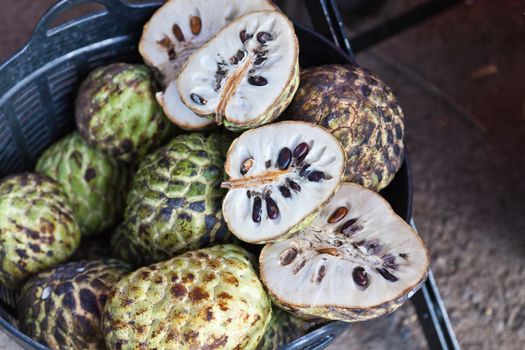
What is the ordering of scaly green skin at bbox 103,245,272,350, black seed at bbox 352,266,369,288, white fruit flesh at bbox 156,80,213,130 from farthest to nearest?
white fruit flesh at bbox 156,80,213,130 < black seed at bbox 352,266,369,288 < scaly green skin at bbox 103,245,272,350

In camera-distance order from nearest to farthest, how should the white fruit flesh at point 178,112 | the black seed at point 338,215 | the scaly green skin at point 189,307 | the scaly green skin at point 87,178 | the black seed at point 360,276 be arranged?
the scaly green skin at point 189,307 → the black seed at point 360,276 → the black seed at point 338,215 → the white fruit flesh at point 178,112 → the scaly green skin at point 87,178

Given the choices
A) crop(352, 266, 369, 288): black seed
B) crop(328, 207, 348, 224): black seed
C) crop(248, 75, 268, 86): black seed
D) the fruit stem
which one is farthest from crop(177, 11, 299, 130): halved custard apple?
crop(352, 266, 369, 288): black seed

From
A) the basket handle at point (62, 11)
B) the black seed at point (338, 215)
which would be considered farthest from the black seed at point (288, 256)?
the basket handle at point (62, 11)

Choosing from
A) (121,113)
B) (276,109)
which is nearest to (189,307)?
(276,109)

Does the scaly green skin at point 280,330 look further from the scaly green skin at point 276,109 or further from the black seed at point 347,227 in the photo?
the scaly green skin at point 276,109

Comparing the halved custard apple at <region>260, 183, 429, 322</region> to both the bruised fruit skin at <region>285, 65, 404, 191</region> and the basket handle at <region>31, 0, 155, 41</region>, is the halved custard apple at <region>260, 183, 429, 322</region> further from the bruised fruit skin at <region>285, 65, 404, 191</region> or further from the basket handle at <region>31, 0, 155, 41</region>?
the basket handle at <region>31, 0, 155, 41</region>

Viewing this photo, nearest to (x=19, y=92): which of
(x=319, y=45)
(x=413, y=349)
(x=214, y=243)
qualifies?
(x=214, y=243)

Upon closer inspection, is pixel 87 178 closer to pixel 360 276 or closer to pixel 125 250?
pixel 125 250
